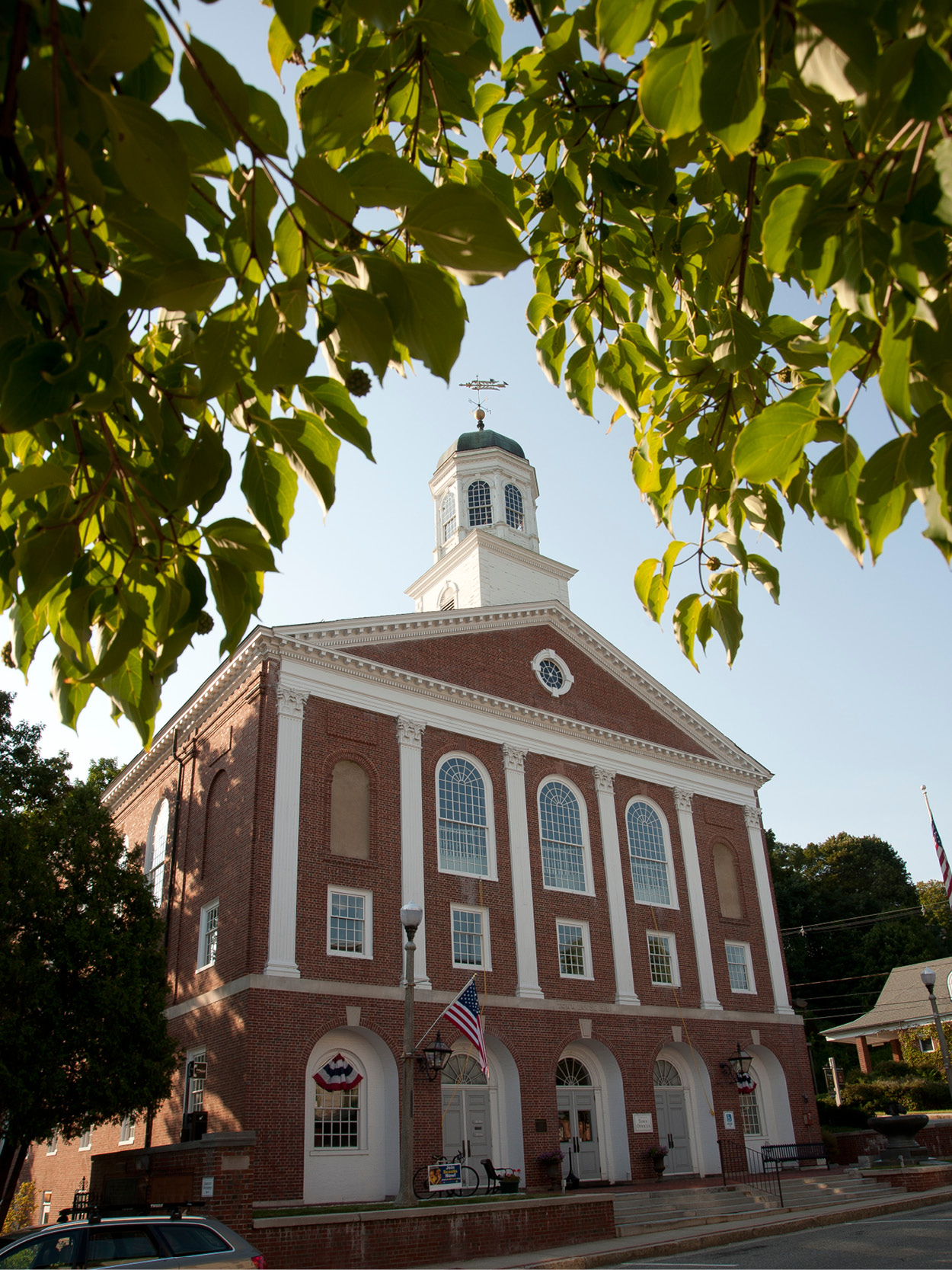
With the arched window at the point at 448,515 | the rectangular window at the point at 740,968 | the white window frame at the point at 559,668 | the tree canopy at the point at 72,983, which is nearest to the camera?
the tree canopy at the point at 72,983

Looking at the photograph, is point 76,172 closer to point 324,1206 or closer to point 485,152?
point 485,152

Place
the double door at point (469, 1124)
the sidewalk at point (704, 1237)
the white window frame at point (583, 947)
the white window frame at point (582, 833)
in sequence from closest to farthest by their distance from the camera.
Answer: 1. the sidewalk at point (704, 1237)
2. the double door at point (469, 1124)
3. the white window frame at point (583, 947)
4. the white window frame at point (582, 833)

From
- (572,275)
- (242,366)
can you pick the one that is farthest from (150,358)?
(572,275)

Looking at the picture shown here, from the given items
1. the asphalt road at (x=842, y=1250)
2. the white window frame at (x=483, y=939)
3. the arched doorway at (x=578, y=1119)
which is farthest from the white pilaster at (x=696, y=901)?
the asphalt road at (x=842, y=1250)

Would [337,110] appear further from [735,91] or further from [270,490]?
[270,490]

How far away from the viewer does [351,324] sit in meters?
2.03

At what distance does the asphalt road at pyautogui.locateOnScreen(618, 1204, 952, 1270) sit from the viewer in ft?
50.5

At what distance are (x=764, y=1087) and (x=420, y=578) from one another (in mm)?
22008

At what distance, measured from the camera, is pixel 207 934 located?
84.0ft

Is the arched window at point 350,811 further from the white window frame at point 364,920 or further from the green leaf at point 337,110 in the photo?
the green leaf at point 337,110

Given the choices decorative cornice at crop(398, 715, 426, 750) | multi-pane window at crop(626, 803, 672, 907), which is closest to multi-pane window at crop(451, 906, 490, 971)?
decorative cornice at crop(398, 715, 426, 750)

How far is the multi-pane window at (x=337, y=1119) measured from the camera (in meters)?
22.3

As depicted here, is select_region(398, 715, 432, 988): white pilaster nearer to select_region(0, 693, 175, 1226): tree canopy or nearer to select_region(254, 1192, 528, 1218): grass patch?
select_region(254, 1192, 528, 1218): grass patch

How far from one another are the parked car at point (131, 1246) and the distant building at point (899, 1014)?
4690 cm
